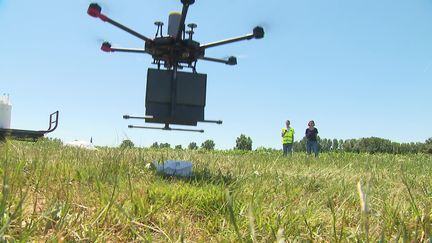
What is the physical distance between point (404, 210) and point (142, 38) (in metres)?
7.54

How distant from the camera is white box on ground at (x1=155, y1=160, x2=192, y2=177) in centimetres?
430

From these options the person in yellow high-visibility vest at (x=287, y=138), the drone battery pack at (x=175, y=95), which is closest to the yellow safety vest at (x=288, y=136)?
the person in yellow high-visibility vest at (x=287, y=138)

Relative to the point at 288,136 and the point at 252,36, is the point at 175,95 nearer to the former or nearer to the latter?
the point at 252,36

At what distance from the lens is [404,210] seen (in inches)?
110

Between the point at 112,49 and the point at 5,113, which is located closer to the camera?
the point at 112,49

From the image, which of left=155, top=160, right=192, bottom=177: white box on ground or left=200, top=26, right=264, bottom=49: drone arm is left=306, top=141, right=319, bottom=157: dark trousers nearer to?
left=200, top=26, right=264, bottom=49: drone arm

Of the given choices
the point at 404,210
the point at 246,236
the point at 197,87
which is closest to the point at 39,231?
the point at 246,236

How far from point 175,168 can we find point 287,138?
1501 centimetres

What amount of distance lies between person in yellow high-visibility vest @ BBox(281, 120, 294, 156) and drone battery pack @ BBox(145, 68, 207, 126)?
1095cm

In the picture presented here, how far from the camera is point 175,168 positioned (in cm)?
431

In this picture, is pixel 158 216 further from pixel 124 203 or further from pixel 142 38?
pixel 142 38

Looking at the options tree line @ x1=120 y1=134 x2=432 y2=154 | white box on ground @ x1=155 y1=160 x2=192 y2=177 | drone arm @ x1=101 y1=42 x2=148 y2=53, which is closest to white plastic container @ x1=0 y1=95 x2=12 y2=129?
drone arm @ x1=101 y1=42 x2=148 y2=53

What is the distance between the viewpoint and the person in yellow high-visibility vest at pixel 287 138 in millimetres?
18828

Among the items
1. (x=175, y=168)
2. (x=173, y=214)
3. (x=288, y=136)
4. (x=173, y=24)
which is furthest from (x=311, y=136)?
(x=173, y=214)
